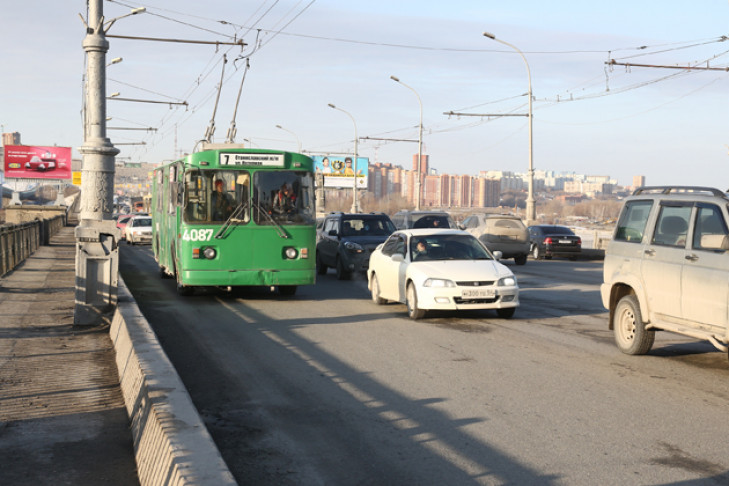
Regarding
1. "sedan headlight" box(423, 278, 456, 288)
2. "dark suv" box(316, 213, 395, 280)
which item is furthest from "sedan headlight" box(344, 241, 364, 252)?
"sedan headlight" box(423, 278, 456, 288)

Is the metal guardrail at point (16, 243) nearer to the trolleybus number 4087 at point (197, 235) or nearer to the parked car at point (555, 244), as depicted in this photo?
the trolleybus number 4087 at point (197, 235)

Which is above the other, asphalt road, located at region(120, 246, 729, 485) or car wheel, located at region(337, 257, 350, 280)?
car wheel, located at region(337, 257, 350, 280)

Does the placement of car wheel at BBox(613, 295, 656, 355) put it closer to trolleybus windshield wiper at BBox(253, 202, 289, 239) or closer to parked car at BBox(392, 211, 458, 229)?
trolleybus windshield wiper at BBox(253, 202, 289, 239)

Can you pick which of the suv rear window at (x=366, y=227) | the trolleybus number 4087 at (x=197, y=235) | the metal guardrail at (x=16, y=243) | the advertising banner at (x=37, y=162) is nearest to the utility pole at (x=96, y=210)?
the trolleybus number 4087 at (x=197, y=235)

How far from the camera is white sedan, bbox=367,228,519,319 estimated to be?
13.5 metres

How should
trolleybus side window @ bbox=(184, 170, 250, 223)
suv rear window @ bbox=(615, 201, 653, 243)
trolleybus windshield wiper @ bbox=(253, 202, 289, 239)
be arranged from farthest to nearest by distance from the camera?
1. trolleybus windshield wiper @ bbox=(253, 202, 289, 239)
2. trolleybus side window @ bbox=(184, 170, 250, 223)
3. suv rear window @ bbox=(615, 201, 653, 243)

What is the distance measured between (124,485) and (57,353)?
4885 millimetres

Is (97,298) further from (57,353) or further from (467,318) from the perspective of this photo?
(467,318)

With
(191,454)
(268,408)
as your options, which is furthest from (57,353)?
(191,454)

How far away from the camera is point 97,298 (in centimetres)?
1209

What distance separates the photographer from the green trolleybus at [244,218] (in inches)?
643

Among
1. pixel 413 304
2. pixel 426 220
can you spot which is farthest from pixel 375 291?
pixel 426 220

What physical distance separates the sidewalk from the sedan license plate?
17.7 ft

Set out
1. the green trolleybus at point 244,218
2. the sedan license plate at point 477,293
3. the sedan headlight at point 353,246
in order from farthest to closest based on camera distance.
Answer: the sedan headlight at point 353,246
the green trolleybus at point 244,218
the sedan license plate at point 477,293
